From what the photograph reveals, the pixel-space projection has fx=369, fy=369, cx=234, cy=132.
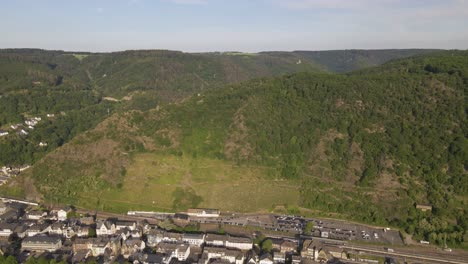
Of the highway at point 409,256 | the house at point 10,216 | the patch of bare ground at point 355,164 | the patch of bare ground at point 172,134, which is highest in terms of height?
the patch of bare ground at point 172,134

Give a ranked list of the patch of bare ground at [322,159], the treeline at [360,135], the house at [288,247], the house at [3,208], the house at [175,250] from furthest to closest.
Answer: the patch of bare ground at [322,159] < the treeline at [360,135] < the house at [3,208] < the house at [288,247] < the house at [175,250]

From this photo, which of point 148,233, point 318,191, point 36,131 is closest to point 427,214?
point 318,191

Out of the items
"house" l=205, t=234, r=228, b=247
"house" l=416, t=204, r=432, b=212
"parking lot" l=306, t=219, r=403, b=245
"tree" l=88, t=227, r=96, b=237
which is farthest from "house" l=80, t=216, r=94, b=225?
"house" l=416, t=204, r=432, b=212

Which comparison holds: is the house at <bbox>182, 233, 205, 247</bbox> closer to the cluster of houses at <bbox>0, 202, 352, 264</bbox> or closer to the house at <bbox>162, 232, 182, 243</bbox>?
the cluster of houses at <bbox>0, 202, 352, 264</bbox>

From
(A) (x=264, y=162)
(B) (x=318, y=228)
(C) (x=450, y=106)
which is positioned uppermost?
(C) (x=450, y=106)

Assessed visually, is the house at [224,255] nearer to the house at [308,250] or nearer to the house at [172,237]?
the house at [172,237]

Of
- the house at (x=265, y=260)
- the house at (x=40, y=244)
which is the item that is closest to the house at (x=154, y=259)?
the house at (x=265, y=260)

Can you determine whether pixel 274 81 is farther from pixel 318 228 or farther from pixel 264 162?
pixel 318 228
